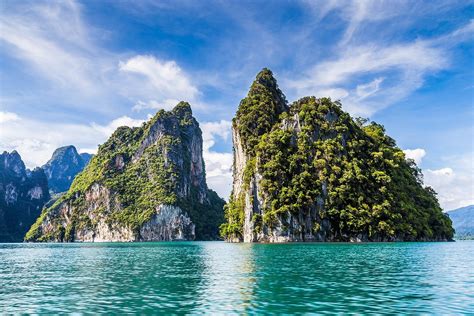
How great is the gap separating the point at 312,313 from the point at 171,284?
11.3 m

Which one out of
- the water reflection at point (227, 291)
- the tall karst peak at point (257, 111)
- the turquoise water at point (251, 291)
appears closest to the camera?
the turquoise water at point (251, 291)

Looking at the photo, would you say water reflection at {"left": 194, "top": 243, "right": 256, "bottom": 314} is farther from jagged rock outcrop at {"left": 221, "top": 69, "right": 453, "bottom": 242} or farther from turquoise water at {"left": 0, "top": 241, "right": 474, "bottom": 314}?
jagged rock outcrop at {"left": 221, "top": 69, "right": 453, "bottom": 242}

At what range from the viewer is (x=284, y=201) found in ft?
306

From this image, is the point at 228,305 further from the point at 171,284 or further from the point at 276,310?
the point at 171,284

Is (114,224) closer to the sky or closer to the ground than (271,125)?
closer to the ground

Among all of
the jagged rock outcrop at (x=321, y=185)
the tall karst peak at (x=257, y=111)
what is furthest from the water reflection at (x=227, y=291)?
the tall karst peak at (x=257, y=111)

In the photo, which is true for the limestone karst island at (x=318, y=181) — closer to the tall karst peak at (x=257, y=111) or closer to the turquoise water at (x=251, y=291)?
the tall karst peak at (x=257, y=111)

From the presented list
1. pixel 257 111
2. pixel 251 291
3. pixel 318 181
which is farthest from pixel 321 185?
pixel 251 291

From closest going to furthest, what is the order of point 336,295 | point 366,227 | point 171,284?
point 336,295 < point 171,284 < point 366,227

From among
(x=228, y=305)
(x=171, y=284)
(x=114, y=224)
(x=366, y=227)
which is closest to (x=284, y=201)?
(x=366, y=227)

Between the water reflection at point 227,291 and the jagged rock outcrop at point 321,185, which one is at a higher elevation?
the jagged rock outcrop at point 321,185

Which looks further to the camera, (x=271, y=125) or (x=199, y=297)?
(x=271, y=125)

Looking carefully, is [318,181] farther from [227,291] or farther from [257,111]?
[227,291]

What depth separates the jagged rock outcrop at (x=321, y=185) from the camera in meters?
91.8
